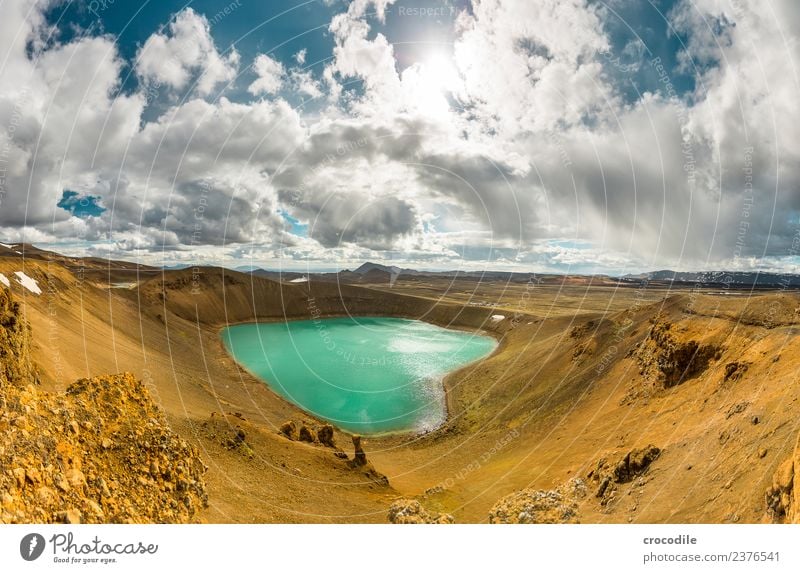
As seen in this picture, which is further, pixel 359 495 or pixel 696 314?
pixel 696 314

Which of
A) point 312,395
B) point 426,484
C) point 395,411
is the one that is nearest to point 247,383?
point 312,395

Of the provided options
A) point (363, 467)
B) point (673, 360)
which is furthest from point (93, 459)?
point (673, 360)

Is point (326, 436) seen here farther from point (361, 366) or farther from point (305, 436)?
point (361, 366)

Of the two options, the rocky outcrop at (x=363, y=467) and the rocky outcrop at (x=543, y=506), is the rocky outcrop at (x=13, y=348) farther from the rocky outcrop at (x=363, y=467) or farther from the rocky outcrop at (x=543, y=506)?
the rocky outcrop at (x=543, y=506)

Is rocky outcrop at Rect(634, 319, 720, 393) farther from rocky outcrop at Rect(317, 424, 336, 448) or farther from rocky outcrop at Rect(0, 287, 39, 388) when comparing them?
rocky outcrop at Rect(0, 287, 39, 388)

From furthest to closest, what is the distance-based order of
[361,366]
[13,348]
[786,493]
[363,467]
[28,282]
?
1. [361,366]
2. [28,282]
3. [363,467]
4. [13,348]
5. [786,493]
